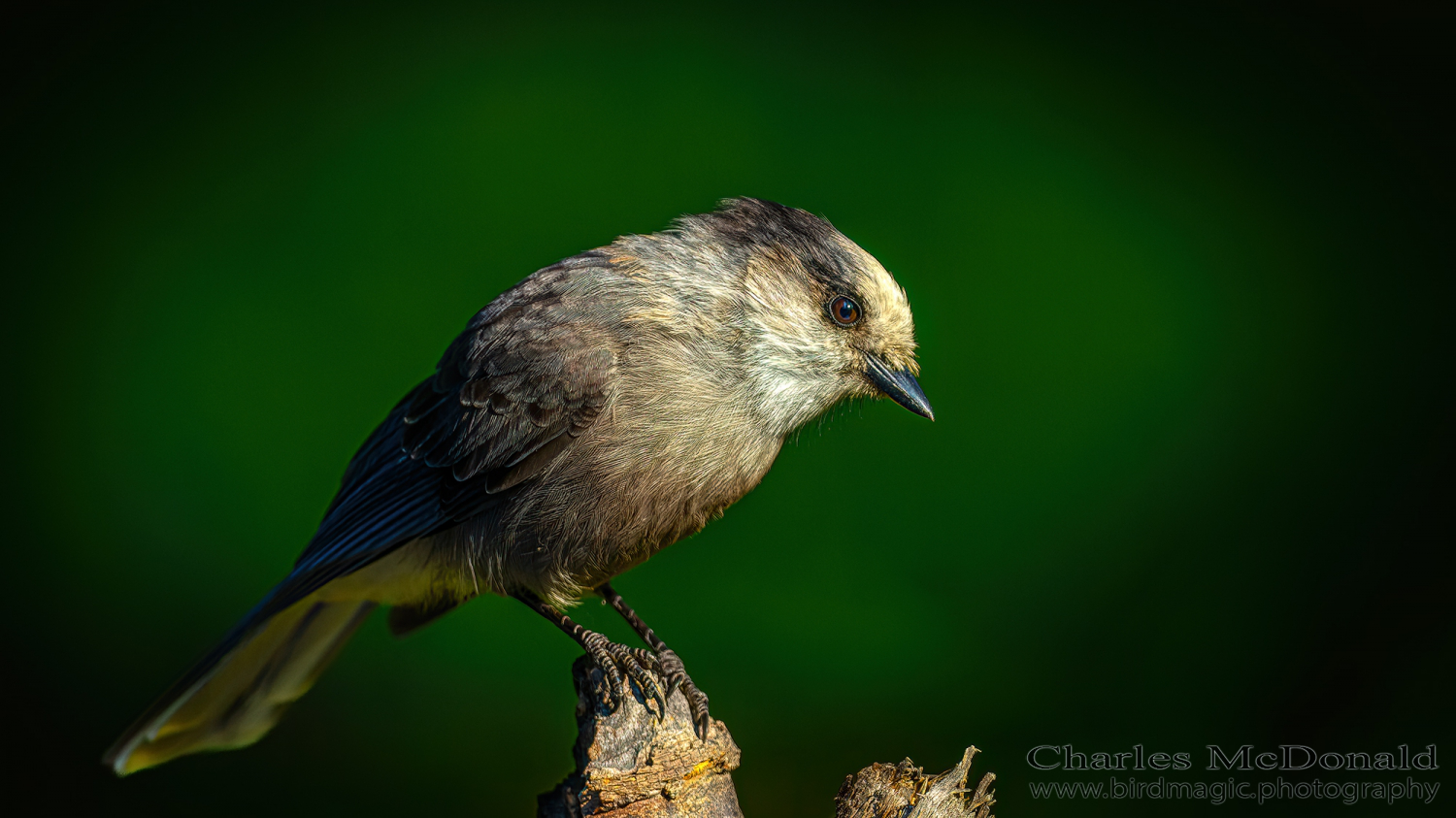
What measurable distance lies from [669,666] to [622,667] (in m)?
0.15

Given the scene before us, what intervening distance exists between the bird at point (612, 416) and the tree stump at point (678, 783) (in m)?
0.10

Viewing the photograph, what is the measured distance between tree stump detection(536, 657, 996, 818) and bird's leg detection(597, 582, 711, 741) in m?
0.11

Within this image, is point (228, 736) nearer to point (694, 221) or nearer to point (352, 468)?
point (352, 468)

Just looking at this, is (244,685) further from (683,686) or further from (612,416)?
(612,416)

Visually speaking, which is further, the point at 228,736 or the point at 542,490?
the point at 228,736

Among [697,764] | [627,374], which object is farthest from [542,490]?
[697,764]

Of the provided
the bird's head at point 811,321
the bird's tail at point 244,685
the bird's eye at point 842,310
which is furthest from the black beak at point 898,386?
the bird's tail at point 244,685

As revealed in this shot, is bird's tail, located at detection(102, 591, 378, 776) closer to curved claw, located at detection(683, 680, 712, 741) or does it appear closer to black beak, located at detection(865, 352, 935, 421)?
curved claw, located at detection(683, 680, 712, 741)

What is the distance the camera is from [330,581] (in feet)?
9.12

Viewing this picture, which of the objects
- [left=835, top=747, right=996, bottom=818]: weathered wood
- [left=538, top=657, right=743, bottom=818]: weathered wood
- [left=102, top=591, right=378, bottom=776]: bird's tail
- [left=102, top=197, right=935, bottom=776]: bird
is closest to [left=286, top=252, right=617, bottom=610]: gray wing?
[left=102, top=197, right=935, bottom=776]: bird

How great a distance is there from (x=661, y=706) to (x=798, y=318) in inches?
39.5

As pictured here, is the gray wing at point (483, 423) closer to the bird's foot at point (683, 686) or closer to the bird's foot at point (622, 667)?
the bird's foot at point (622, 667)

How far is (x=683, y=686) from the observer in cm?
255

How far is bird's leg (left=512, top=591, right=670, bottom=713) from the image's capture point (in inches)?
92.5
